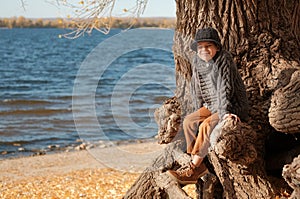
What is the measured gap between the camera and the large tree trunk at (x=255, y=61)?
5.36 meters

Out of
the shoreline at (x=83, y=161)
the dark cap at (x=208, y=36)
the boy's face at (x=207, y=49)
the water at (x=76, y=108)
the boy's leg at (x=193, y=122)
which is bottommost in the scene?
the water at (x=76, y=108)

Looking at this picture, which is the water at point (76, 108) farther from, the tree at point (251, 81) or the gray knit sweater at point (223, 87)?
the gray knit sweater at point (223, 87)

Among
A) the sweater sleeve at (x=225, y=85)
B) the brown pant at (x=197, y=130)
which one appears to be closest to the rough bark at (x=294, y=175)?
the sweater sleeve at (x=225, y=85)

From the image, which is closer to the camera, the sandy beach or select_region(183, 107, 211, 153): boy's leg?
select_region(183, 107, 211, 153): boy's leg

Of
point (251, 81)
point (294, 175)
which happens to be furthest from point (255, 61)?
point (294, 175)

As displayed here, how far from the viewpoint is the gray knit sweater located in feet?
16.3

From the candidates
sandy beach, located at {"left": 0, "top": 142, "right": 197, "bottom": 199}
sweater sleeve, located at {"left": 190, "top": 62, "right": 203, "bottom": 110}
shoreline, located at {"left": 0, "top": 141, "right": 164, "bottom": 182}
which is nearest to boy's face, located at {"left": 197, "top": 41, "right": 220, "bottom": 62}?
sweater sleeve, located at {"left": 190, "top": 62, "right": 203, "bottom": 110}

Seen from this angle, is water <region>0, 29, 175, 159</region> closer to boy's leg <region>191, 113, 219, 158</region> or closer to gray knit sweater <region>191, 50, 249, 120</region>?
gray knit sweater <region>191, 50, 249, 120</region>

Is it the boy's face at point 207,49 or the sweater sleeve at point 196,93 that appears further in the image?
the sweater sleeve at point 196,93

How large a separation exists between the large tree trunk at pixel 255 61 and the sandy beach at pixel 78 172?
2.91m

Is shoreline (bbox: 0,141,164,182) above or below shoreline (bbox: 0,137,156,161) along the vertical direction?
above

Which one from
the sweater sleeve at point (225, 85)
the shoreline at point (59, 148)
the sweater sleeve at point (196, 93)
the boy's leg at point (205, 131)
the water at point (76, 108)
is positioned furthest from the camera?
the water at point (76, 108)

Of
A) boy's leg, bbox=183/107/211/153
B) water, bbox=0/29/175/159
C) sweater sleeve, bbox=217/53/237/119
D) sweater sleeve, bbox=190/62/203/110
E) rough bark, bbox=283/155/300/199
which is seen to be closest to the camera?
rough bark, bbox=283/155/300/199

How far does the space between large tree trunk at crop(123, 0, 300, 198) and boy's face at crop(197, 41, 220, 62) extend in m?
0.53
